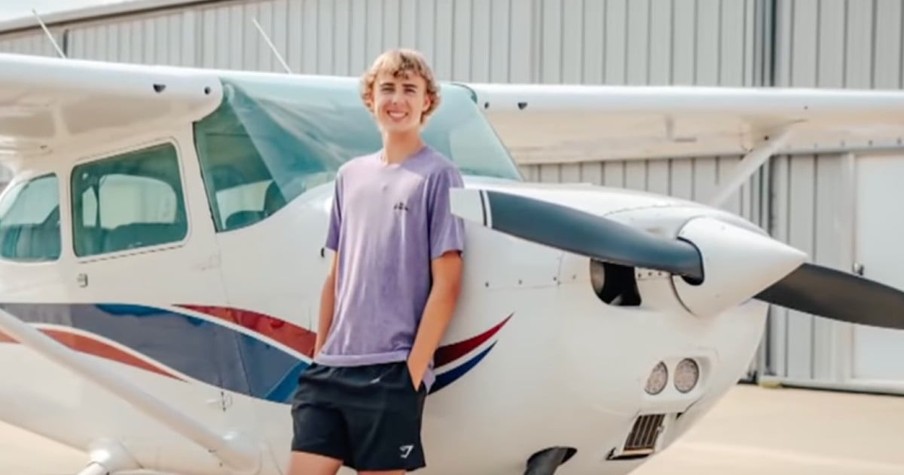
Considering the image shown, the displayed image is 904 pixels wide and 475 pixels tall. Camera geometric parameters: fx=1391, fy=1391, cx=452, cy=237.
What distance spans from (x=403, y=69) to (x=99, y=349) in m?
2.44

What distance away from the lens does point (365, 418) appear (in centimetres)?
389

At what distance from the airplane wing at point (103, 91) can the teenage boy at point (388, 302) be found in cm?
147

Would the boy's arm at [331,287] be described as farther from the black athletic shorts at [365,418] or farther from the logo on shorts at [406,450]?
the logo on shorts at [406,450]

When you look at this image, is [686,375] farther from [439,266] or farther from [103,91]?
[103,91]

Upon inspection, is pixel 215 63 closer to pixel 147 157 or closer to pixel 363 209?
pixel 147 157

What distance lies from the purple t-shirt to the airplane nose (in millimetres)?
695

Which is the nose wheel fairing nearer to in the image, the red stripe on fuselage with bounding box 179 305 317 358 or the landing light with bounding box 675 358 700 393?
the landing light with bounding box 675 358 700 393

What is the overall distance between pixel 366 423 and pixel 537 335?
24.4 inches

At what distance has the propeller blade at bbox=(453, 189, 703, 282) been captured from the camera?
13.0 ft

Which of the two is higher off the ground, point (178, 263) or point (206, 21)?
point (206, 21)

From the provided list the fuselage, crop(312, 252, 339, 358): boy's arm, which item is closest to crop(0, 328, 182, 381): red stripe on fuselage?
the fuselage

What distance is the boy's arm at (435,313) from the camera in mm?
3945

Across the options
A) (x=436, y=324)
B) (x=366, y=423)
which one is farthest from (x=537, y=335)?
(x=366, y=423)

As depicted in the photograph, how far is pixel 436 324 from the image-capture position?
157 inches
